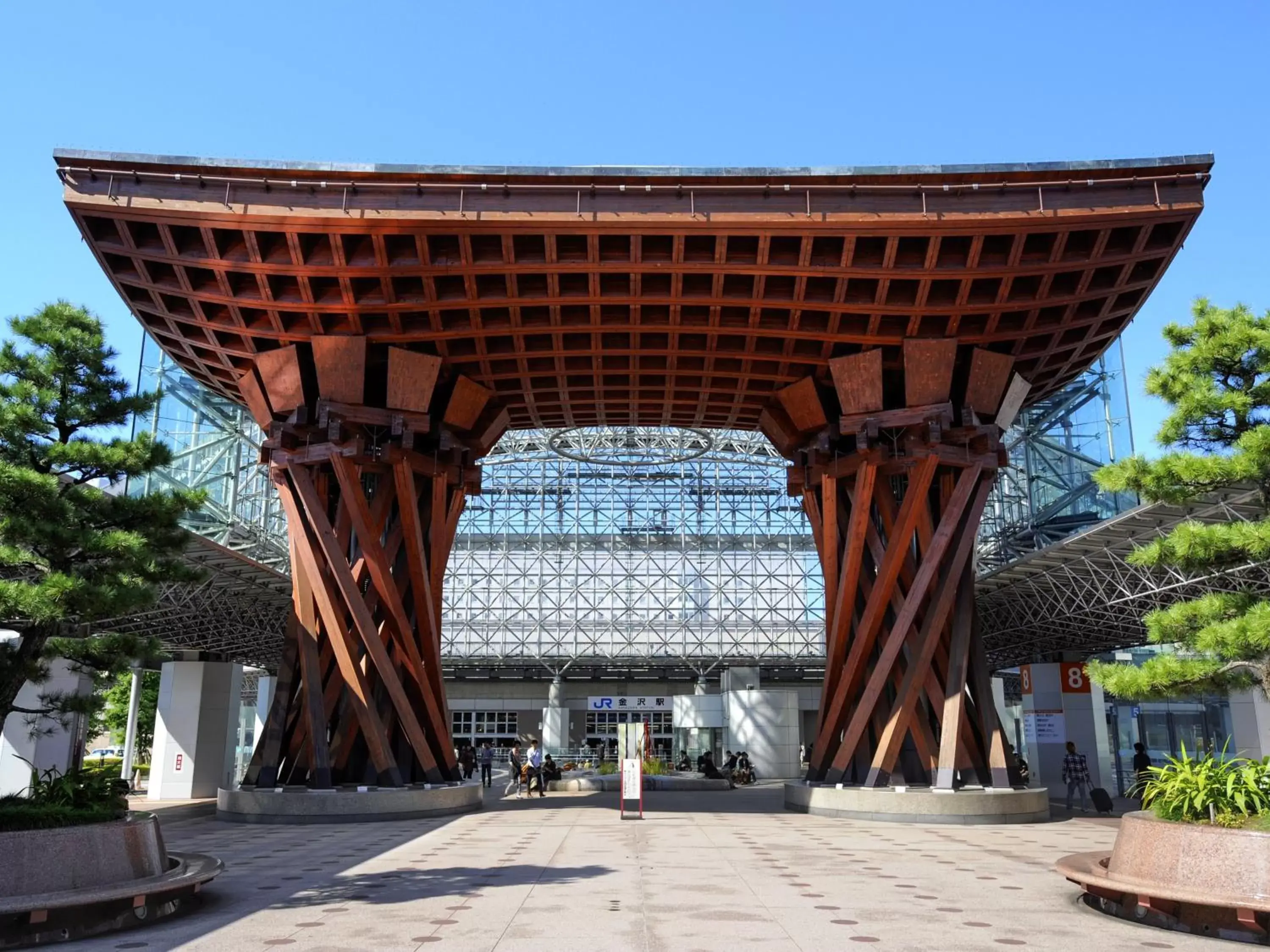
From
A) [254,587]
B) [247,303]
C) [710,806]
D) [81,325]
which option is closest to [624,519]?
[254,587]

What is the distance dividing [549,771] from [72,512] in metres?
23.4

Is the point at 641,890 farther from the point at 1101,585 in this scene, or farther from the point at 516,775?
the point at 1101,585

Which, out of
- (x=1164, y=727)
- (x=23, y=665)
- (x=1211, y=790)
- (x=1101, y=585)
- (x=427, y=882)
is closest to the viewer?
(x=1211, y=790)

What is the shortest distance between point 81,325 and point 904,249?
14.8 metres

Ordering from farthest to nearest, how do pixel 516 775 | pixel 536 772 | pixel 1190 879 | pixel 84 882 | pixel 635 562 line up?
pixel 635 562 → pixel 516 775 → pixel 536 772 → pixel 84 882 → pixel 1190 879

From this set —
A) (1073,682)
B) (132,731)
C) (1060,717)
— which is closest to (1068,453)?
(1073,682)

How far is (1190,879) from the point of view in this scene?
8.82 meters

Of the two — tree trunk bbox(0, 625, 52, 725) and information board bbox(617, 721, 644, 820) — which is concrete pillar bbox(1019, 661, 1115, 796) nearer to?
information board bbox(617, 721, 644, 820)

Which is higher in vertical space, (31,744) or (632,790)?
(31,744)

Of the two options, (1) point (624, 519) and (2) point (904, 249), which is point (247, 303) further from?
(1) point (624, 519)

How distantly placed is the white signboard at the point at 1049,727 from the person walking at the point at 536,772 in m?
16.1

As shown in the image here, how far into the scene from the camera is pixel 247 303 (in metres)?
20.1

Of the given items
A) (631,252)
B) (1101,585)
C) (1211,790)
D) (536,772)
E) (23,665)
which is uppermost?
(631,252)

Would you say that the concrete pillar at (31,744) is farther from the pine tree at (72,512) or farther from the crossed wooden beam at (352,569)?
the pine tree at (72,512)
